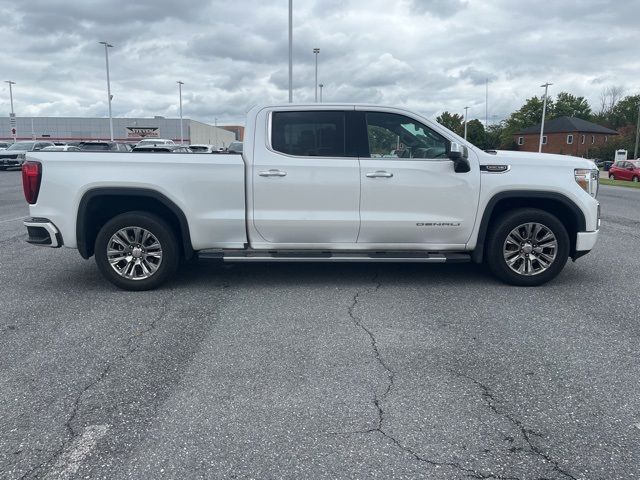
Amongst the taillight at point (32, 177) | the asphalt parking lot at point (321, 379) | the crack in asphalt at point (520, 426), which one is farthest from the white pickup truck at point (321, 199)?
the crack in asphalt at point (520, 426)

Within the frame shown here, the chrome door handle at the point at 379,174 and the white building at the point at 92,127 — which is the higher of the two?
the white building at the point at 92,127

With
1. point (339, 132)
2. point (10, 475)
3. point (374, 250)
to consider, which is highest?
point (339, 132)

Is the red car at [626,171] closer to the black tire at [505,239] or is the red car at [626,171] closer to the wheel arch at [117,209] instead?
the black tire at [505,239]

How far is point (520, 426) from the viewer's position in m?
3.16

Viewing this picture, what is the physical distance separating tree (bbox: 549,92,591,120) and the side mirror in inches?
4500

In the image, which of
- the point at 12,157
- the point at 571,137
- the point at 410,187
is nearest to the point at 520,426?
the point at 410,187

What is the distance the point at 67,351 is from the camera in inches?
168

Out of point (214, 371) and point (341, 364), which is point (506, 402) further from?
point (214, 371)

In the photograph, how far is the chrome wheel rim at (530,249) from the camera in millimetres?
6012

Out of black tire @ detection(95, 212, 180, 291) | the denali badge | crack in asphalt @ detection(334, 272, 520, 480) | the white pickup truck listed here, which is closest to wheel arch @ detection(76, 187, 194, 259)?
the white pickup truck

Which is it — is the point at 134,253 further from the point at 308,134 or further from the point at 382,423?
the point at 382,423

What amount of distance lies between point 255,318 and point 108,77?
50235mm

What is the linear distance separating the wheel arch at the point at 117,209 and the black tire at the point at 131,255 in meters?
0.14

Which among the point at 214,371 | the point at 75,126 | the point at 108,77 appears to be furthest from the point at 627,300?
the point at 75,126
